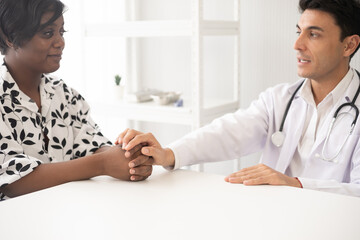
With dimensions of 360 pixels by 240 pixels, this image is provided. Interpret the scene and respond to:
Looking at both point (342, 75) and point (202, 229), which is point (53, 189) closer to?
point (202, 229)

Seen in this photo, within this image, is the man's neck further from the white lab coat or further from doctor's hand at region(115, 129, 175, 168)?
doctor's hand at region(115, 129, 175, 168)

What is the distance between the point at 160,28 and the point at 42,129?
1.10 metres

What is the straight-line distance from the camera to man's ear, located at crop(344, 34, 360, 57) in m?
1.61

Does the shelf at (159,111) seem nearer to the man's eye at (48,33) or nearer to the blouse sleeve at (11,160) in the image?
the man's eye at (48,33)

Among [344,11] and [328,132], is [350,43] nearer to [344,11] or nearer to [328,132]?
[344,11]

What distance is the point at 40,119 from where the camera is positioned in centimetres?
140

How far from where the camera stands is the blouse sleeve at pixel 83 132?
1.50 m

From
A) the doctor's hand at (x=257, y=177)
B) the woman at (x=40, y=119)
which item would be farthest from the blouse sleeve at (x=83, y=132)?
the doctor's hand at (x=257, y=177)

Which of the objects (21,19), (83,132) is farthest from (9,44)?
(83,132)

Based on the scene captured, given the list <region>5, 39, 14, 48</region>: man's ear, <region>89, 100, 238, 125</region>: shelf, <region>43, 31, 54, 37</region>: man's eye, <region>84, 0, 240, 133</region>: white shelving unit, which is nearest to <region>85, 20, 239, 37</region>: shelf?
<region>84, 0, 240, 133</region>: white shelving unit

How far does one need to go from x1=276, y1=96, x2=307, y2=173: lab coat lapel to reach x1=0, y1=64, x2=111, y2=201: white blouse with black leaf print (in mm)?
640

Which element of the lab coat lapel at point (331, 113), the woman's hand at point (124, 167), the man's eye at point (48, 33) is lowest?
the woman's hand at point (124, 167)

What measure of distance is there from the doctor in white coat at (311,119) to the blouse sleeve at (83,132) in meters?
0.27

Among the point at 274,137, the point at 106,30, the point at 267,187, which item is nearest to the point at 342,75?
the point at 274,137
